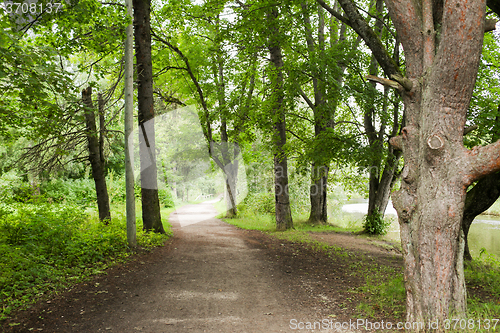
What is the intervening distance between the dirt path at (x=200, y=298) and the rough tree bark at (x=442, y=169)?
1.25m

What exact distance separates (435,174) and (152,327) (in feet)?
12.7

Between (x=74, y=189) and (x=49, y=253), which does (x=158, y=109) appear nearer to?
(x=74, y=189)

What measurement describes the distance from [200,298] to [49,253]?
335 cm

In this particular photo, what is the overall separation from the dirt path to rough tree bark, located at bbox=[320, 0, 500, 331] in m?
1.25

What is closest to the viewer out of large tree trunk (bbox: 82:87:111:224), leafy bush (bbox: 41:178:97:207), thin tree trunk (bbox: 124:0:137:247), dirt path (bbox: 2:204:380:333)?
dirt path (bbox: 2:204:380:333)

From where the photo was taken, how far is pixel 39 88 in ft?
15.7

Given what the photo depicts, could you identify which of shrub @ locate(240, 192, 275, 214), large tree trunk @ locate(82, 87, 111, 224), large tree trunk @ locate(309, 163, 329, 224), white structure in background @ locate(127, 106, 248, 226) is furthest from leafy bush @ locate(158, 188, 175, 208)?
large tree trunk @ locate(82, 87, 111, 224)

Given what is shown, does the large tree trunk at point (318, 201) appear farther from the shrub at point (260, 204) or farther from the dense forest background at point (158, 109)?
the shrub at point (260, 204)

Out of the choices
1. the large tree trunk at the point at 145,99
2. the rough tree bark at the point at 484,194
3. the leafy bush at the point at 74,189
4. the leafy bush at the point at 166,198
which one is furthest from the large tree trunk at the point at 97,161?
the leafy bush at the point at 166,198

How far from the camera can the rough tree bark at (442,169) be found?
3.36m

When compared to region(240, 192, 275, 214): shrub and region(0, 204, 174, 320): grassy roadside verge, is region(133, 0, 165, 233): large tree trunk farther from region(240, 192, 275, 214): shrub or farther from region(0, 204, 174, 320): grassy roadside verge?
region(240, 192, 275, 214): shrub

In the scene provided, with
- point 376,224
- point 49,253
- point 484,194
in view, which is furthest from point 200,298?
point 376,224

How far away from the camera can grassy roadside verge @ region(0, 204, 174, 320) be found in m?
4.35

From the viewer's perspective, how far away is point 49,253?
582cm
